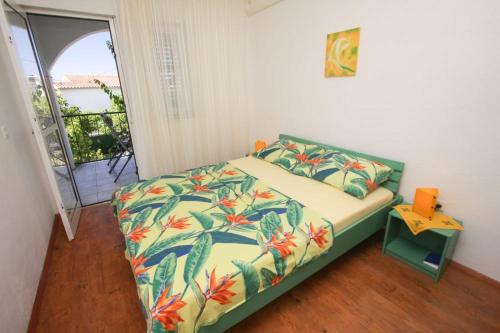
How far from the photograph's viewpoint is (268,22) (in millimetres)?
2961

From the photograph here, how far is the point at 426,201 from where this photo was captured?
1.72 metres

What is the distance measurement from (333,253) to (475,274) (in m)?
1.11

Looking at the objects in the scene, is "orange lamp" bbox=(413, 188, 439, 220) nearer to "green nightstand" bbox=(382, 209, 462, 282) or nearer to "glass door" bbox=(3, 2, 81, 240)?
"green nightstand" bbox=(382, 209, 462, 282)

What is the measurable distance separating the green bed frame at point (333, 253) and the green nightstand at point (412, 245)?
0.36 feet

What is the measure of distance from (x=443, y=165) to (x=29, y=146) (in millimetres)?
3770

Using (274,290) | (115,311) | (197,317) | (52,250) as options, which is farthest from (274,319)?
(52,250)

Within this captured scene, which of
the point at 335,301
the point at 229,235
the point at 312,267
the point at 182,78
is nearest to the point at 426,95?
the point at 312,267

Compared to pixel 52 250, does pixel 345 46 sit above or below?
above

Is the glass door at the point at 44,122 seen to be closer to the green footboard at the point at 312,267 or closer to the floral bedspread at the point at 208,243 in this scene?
the floral bedspread at the point at 208,243

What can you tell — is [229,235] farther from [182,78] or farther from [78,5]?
[78,5]

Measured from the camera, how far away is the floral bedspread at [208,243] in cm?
104

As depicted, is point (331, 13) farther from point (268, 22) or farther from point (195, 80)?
point (195, 80)

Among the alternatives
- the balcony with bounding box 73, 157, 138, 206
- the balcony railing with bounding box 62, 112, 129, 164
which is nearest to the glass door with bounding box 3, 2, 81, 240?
the balcony with bounding box 73, 157, 138, 206

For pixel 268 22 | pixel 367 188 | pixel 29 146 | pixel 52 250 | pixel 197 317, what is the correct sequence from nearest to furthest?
pixel 197 317
pixel 367 188
pixel 52 250
pixel 29 146
pixel 268 22
